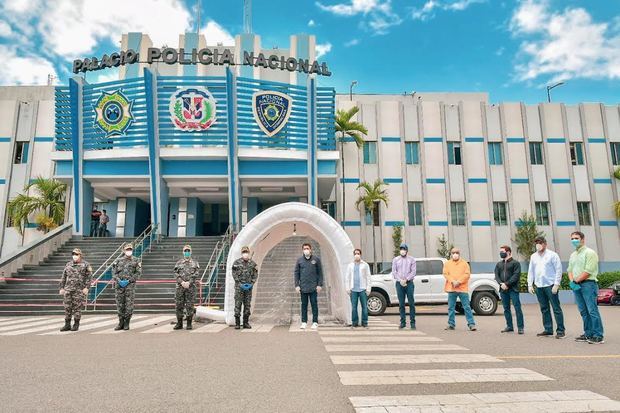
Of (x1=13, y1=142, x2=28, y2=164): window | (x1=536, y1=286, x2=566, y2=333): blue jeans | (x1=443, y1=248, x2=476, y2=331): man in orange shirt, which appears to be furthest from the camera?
(x1=13, y1=142, x2=28, y2=164): window

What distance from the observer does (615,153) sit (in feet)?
92.1

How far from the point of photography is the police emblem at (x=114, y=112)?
21125 mm

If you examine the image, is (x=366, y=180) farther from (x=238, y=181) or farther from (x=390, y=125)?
(x=238, y=181)

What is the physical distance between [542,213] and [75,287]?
27346 mm

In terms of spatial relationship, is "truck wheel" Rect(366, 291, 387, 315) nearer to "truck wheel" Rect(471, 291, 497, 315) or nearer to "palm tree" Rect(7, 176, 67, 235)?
"truck wheel" Rect(471, 291, 497, 315)

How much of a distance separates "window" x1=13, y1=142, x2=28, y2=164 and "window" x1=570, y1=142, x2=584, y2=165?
36.5m

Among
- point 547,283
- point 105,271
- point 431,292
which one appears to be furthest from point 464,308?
point 105,271

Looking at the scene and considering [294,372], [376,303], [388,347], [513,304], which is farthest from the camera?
[376,303]

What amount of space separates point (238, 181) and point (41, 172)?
14556 millimetres

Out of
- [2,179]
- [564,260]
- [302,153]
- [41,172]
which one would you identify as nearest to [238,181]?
[302,153]

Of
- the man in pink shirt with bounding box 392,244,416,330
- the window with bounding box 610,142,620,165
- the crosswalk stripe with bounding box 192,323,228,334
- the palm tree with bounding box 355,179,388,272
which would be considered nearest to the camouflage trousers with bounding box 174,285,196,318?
the crosswalk stripe with bounding box 192,323,228,334

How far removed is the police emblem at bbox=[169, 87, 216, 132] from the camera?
20984mm

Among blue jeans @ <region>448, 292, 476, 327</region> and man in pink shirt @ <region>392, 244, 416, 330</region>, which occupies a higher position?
man in pink shirt @ <region>392, 244, 416, 330</region>

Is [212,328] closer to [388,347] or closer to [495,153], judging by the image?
[388,347]
